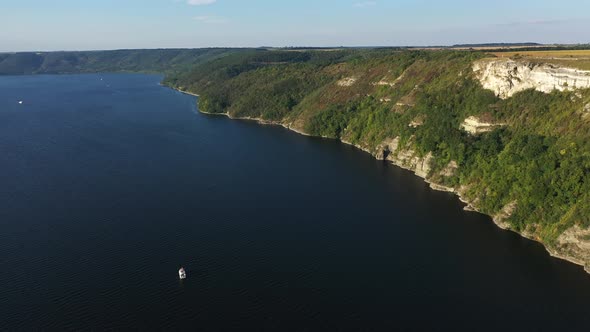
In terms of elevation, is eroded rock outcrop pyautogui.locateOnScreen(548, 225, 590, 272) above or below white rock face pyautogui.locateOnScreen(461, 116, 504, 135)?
below

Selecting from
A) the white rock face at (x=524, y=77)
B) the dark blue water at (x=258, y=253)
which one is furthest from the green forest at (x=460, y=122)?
the dark blue water at (x=258, y=253)

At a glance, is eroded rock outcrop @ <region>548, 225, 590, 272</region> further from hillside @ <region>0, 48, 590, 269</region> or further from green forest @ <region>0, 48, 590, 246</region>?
green forest @ <region>0, 48, 590, 246</region>

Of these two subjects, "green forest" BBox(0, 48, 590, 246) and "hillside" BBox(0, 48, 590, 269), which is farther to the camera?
"green forest" BBox(0, 48, 590, 246)

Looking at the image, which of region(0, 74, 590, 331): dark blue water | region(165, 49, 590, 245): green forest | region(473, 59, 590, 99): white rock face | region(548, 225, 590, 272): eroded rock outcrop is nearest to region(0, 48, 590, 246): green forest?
region(165, 49, 590, 245): green forest

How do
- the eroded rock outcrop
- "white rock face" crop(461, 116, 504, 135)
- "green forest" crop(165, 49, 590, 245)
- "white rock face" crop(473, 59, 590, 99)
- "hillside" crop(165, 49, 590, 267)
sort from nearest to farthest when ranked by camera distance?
the eroded rock outcrop
"hillside" crop(165, 49, 590, 267)
"green forest" crop(165, 49, 590, 245)
"white rock face" crop(473, 59, 590, 99)
"white rock face" crop(461, 116, 504, 135)

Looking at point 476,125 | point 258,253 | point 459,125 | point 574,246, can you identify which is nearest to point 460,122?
point 459,125

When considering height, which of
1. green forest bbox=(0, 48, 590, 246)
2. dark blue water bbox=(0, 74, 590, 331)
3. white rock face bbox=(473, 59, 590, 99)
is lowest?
dark blue water bbox=(0, 74, 590, 331)

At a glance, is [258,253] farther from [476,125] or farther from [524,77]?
[524,77]
